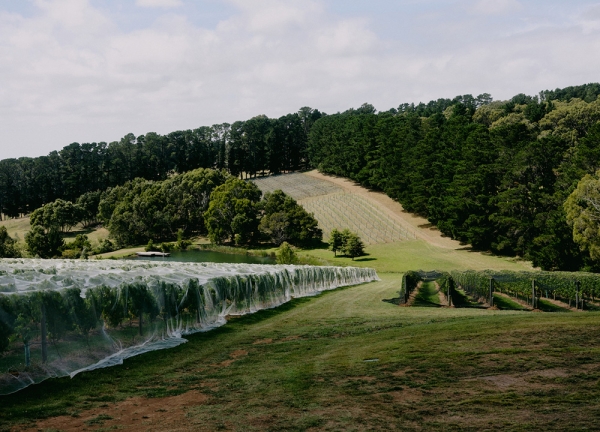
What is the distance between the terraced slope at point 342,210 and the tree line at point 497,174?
18.4 feet

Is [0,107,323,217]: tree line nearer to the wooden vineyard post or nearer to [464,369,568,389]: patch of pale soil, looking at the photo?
the wooden vineyard post

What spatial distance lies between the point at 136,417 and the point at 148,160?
4809 inches

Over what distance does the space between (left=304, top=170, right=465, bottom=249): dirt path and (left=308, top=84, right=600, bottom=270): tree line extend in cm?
159

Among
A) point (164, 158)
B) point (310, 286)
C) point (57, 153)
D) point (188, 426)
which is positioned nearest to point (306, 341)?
point (188, 426)

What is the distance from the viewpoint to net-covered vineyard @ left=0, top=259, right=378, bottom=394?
12.0 m

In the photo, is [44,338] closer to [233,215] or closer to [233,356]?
[233,356]

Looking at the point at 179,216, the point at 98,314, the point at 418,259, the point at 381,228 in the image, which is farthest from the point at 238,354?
the point at 179,216

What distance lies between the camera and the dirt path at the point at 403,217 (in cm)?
7212

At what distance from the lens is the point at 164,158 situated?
12912 cm

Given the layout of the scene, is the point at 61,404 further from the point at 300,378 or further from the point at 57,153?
the point at 57,153

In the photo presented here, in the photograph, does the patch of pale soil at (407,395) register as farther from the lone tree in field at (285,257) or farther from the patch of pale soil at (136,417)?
the lone tree in field at (285,257)

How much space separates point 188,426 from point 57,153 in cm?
13419

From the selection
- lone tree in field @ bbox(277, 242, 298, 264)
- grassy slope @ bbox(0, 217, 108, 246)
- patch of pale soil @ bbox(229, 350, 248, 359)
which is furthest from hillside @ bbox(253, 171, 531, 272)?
patch of pale soil @ bbox(229, 350, 248, 359)

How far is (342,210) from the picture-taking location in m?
90.6
